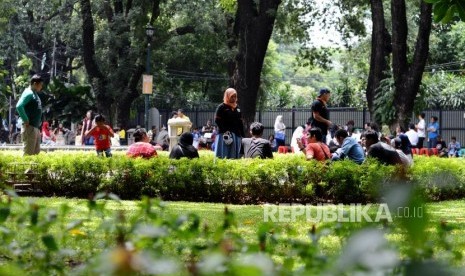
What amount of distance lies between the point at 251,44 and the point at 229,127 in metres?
8.31

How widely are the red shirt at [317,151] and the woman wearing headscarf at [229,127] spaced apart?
1322 mm

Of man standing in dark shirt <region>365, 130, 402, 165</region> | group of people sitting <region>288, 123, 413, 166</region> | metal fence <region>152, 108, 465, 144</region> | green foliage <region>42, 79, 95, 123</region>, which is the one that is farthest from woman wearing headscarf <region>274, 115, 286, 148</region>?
man standing in dark shirt <region>365, 130, 402, 165</region>

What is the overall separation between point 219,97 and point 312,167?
3909 centimetres

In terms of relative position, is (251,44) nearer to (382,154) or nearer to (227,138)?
(227,138)

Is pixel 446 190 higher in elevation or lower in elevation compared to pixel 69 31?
lower

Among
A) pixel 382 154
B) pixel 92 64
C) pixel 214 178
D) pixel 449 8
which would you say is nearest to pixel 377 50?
pixel 382 154

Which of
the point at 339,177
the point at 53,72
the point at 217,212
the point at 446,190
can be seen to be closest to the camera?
the point at 217,212

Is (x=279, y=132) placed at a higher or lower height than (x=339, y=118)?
lower

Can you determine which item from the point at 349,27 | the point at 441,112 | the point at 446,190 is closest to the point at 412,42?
the point at 441,112

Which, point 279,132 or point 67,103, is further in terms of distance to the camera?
point 67,103

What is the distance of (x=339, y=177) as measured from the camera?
1174 centimetres

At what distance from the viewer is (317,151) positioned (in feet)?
41.8

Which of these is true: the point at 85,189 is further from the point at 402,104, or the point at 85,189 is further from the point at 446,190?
the point at 402,104

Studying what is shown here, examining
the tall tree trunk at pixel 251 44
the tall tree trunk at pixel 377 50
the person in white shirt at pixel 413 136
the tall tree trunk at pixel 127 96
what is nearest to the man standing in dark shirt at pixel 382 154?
the tall tree trunk at pixel 251 44
